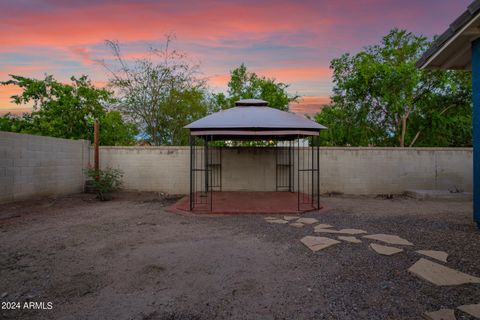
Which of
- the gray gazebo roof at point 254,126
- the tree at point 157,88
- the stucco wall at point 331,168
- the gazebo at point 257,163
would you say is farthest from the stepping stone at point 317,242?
the tree at point 157,88

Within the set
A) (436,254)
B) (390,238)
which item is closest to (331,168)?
(390,238)

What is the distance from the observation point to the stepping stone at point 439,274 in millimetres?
2717

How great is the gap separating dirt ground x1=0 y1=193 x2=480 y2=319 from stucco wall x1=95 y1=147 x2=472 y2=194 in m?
3.74

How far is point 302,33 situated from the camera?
966cm

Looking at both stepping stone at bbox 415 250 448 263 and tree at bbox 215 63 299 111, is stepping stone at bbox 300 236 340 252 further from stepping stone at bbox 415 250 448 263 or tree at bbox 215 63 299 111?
tree at bbox 215 63 299 111

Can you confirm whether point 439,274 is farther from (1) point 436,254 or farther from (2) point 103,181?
(2) point 103,181

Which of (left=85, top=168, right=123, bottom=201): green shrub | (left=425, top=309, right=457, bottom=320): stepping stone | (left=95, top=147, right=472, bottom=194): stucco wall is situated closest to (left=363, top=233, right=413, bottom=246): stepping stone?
(left=425, top=309, right=457, bottom=320): stepping stone

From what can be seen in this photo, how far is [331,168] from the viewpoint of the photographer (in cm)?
947

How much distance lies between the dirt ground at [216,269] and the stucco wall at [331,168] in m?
3.74

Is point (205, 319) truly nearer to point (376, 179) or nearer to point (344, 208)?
point (344, 208)

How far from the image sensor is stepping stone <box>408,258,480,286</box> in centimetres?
272

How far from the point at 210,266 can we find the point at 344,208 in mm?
4795

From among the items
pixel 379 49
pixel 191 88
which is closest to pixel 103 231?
pixel 191 88

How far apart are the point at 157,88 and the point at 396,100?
10097mm
